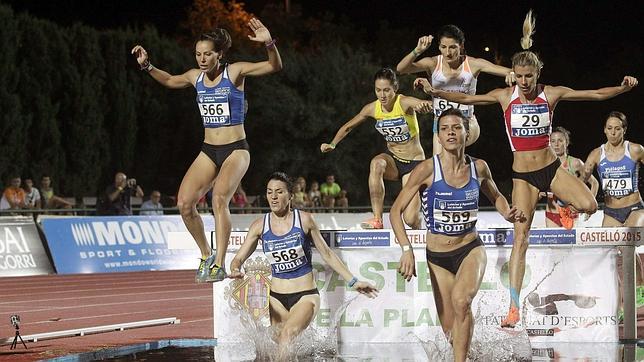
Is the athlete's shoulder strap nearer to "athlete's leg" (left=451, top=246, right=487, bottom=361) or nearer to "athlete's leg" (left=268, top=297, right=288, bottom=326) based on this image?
"athlete's leg" (left=451, top=246, right=487, bottom=361)

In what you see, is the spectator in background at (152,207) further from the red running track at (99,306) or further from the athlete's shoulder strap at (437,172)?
the athlete's shoulder strap at (437,172)

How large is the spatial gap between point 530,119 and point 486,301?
2231 mm

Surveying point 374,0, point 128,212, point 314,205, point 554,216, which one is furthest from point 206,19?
point 554,216

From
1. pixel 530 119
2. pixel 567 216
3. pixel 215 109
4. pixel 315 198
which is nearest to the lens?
pixel 530 119

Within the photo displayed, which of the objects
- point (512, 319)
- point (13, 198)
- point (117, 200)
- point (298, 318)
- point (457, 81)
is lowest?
point (117, 200)

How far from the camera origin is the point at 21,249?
2164cm

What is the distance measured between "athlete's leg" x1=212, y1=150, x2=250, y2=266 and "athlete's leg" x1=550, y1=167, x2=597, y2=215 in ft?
9.89

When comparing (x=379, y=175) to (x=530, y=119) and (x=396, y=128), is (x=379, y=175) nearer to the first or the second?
(x=396, y=128)

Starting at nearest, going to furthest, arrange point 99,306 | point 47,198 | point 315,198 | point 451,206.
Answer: point 451,206, point 99,306, point 47,198, point 315,198

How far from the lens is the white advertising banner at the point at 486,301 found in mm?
11938

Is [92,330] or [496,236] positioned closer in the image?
[496,236]

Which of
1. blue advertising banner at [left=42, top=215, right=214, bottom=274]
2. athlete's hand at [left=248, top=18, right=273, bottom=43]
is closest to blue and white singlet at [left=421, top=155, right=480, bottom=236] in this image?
athlete's hand at [left=248, top=18, right=273, bottom=43]

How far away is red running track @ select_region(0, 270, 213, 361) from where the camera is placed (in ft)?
39.3

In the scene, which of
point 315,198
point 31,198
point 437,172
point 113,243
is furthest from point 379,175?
point 315,198
